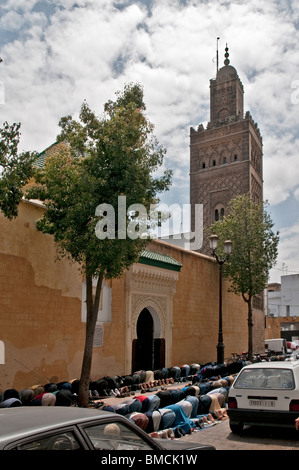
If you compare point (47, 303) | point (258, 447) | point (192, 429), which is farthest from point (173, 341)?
point (258, 447)

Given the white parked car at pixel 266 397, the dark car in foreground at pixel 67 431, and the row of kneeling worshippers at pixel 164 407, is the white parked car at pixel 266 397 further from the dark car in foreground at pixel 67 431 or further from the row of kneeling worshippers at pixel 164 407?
the dark car in foreground at pixel 67 431

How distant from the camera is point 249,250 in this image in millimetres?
22625

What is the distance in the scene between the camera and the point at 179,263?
18594 mm

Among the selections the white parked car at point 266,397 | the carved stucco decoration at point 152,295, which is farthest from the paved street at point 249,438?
the carved stucco decoration at point 152,295

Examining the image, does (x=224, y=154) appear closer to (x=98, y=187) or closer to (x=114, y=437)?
Answer: (x=98, y=187)

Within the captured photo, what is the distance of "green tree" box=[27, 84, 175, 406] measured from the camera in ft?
32.2

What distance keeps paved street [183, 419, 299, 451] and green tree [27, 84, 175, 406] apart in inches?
128

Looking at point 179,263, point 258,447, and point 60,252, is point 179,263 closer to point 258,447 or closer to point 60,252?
point 60,252

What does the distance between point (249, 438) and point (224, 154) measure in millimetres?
41365

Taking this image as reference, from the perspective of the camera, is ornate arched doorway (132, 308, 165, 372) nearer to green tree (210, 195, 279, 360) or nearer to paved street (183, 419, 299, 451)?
green tree (210, 195, 279, 360)

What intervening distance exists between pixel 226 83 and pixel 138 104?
136ft

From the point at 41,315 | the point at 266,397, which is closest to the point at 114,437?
the point at 266,397

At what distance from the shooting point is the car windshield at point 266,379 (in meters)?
7.67

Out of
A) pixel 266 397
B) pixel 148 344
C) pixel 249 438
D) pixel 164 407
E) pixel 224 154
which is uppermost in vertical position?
pixel 224 154
